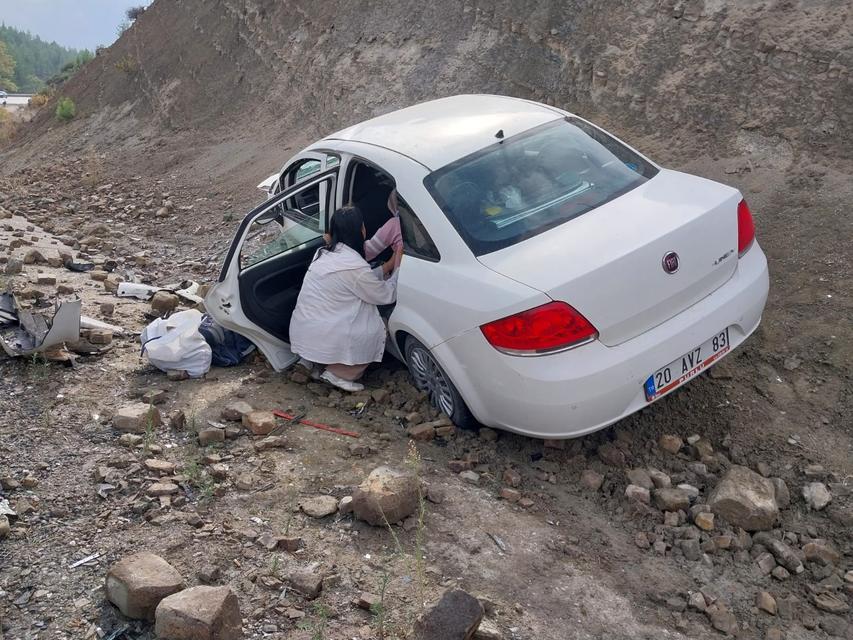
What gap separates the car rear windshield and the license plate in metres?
0.95

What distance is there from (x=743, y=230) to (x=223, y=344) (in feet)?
11.7

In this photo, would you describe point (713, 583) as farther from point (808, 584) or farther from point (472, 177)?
point (472, 177)

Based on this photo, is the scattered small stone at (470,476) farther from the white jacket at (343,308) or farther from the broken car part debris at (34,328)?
the broken car part debris at (34,328)

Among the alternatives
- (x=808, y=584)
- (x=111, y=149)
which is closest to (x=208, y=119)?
(x=111, y=149)

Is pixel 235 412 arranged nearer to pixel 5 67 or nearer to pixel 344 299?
pixel 344 299

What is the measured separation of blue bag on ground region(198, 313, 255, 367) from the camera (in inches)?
242

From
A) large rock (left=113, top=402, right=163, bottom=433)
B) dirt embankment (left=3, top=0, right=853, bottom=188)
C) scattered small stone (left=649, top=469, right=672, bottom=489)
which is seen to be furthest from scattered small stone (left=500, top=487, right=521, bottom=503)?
dirt embankment (left=3, top=0, right=853, bottom=188)

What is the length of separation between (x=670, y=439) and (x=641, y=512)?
0.61 m

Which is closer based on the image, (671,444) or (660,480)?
(660,480)

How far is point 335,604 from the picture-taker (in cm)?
350

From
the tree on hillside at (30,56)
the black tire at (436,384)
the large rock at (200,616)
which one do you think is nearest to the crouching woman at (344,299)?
the black tire at (436,384)

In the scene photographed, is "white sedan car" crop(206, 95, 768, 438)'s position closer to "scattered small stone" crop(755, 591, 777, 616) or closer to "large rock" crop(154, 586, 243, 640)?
"scattered small stone" crop(755, 591, 777, 616)

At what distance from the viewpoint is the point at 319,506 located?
4195mm

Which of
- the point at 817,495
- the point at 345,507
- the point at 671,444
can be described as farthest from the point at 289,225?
the point at 817,495
